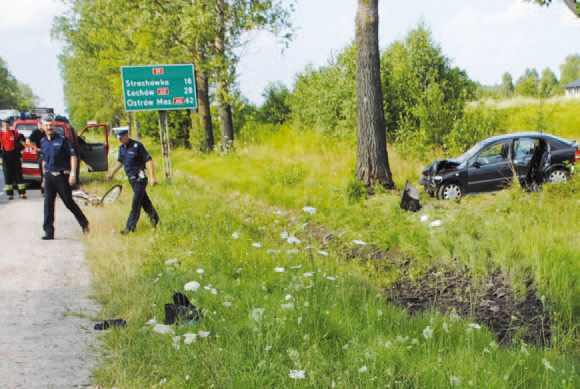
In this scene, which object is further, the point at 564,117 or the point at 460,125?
the point at 564,117

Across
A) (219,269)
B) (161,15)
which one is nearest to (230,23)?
(161,15)

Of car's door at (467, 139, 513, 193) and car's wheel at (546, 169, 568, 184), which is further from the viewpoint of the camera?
car's door at (467, 139, 513, 193)

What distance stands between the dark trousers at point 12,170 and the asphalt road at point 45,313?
486 cm

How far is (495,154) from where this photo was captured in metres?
10.9

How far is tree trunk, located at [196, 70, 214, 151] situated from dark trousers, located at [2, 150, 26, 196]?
9940mm

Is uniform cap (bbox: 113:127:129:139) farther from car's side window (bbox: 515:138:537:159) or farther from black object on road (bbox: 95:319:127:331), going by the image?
car's side window (bbox: 515:138:537:159)

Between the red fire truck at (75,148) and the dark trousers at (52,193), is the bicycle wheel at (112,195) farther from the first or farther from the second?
the red fire truck at (75,148)

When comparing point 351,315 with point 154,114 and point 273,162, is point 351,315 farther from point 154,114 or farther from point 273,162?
point 154,114

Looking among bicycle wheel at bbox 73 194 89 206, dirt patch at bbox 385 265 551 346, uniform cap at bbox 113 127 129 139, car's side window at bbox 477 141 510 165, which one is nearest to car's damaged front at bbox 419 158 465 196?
car's side window at bbox 477 141 510 165

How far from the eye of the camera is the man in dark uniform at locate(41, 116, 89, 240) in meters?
8.73

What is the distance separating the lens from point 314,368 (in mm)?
3658

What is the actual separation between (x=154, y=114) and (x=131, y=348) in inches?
1079

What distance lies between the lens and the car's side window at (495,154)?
10.8m

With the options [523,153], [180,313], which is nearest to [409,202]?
[523,153]
